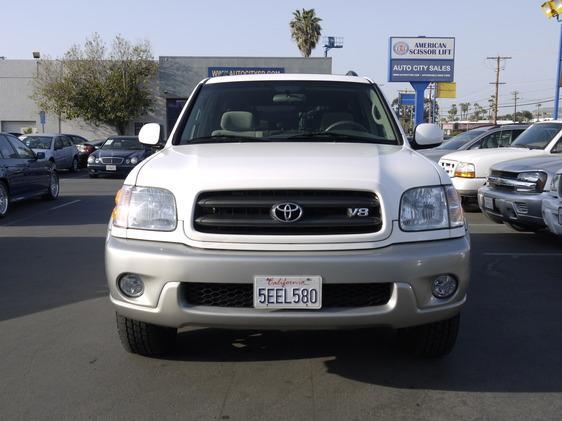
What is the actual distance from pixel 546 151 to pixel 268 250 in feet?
25.1

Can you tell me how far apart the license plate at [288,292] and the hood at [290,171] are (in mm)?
509

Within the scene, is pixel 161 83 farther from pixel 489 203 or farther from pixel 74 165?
pixel 489 203

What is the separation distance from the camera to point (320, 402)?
3289 mm

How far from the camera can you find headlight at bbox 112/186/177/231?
3348mm

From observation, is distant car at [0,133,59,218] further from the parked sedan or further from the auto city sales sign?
the auto city sales sign

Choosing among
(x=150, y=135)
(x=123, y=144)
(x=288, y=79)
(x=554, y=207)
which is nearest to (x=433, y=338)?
(x=288, y=79)

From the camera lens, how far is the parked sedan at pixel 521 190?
25.3 feet

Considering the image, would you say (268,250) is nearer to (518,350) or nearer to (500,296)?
(518,350)

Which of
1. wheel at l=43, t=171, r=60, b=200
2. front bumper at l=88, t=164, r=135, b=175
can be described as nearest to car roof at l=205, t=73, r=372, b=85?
wheel at l=43, t=171, r=60, b=200

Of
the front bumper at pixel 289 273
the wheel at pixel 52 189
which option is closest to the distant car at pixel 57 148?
the wheel at pixel 52 189

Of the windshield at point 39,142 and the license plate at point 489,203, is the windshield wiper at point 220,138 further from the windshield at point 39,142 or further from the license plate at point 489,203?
the windshield at point 39,142

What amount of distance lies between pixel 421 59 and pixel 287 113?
2559cm

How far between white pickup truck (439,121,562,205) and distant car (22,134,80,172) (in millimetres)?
13244

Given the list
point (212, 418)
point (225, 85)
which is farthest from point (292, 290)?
point (225, 85)
